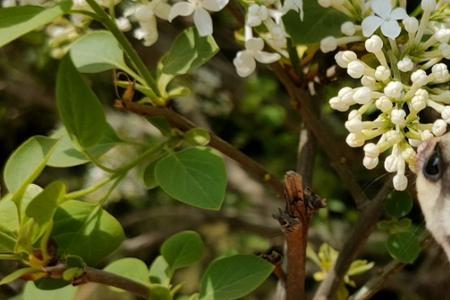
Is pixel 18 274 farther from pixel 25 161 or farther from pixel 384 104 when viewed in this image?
pixel 384 104

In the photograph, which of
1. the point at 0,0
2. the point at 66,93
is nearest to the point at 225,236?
the point at 0,0

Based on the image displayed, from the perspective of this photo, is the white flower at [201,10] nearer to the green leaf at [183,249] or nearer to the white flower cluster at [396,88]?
the white flower cluster at [396,88]

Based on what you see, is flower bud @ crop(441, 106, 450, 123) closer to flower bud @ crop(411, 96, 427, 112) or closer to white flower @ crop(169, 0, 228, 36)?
flower bud @ crop(411, 96, 427, 112)

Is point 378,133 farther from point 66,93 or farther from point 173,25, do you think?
point 173,25

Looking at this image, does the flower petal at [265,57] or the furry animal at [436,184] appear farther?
the flower petal at [265,57]

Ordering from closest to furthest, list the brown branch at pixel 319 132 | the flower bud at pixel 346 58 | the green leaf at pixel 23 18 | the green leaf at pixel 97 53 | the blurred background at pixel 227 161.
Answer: the green leaf at pixel 23 18 < the flower bud at pixel 346 58 < the green leaf at pixel 97 53 < the brown branch at pixel 319 132 < the blurred background at pixel 227 161

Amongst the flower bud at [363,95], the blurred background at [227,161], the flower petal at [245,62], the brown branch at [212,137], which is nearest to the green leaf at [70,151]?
the brown branch at [212,137]

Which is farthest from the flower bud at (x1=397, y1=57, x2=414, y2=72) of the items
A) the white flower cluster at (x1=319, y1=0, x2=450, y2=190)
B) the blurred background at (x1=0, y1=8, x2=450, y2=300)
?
the blurred background at (x1=0, y1=8, x2=450, y2=300)
